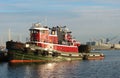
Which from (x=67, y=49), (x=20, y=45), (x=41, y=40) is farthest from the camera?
(x=67, y=49)

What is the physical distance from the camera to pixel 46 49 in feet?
268

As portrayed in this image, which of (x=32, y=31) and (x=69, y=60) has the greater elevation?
(x=32, y=31)

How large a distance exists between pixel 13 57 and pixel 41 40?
777 centimetres

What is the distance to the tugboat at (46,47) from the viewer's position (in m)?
77.9

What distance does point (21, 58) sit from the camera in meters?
78.4

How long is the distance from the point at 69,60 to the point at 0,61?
539 inches

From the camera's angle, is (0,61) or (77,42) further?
(77,42)

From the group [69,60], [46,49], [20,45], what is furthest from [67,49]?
[20,45]

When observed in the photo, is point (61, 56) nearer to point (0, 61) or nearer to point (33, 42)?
point (33, 42)

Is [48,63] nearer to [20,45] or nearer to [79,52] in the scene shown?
[20,45]

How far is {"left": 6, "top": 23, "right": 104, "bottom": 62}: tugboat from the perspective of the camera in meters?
77.9

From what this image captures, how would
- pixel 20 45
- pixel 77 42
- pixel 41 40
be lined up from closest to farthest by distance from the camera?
pixel 20 45
pixel 41 40
pixel 77 42

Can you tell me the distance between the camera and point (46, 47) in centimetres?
8288

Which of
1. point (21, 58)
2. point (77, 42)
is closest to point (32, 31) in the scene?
point (21, 58)
